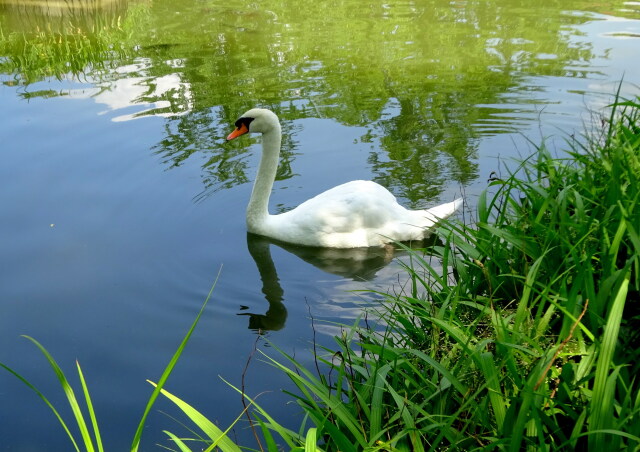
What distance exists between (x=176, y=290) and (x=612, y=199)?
9.87ft

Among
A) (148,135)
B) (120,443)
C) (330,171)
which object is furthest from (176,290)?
(148,135)

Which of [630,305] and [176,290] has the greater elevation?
[630,305]

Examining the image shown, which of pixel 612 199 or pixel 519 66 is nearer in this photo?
pixel 612 199

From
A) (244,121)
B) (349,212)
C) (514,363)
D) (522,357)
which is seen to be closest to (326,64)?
(244,121)

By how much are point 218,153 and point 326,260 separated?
259cm

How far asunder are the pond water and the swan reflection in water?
0.07ft

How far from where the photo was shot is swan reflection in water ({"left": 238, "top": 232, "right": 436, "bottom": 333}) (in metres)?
5.11

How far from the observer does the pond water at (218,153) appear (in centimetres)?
427

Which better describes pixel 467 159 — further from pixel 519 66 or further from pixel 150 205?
pixel 519 66

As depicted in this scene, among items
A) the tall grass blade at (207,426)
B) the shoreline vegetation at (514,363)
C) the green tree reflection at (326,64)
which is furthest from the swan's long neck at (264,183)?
the tall grass blade at (207,426)

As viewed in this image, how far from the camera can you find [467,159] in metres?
6.98

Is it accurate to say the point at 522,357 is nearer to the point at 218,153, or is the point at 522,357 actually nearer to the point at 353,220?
the point at 353,220

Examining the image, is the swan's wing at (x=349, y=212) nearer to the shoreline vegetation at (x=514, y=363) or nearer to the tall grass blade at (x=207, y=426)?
the shoreline vegetation at (x=514, y=363)

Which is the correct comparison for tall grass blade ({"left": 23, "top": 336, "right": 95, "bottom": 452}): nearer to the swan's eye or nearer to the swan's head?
the swan's head
